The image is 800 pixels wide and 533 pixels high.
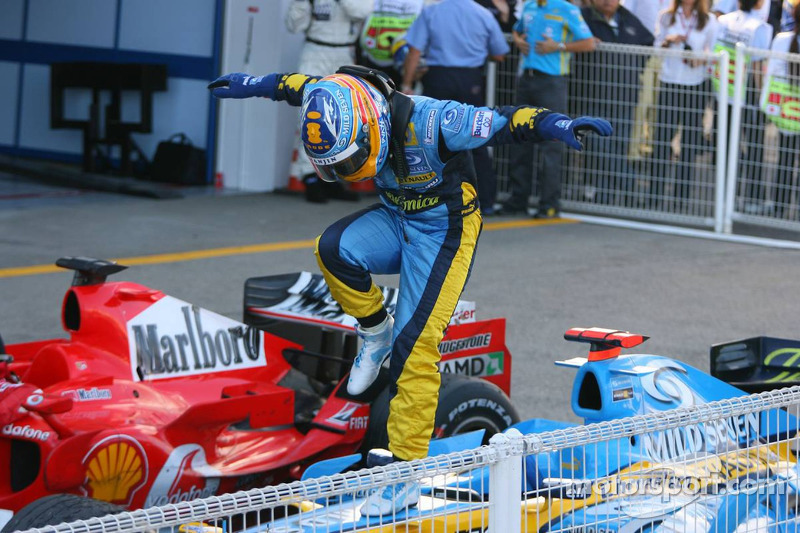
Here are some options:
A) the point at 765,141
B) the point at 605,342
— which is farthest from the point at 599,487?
the point at 765,141

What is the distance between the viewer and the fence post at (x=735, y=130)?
1039 centimetres

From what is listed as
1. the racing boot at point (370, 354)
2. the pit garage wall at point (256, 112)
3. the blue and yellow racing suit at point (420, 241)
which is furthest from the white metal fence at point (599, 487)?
the pit garage wall at point (256, 112)

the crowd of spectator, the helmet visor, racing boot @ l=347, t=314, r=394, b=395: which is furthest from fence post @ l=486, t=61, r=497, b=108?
the helmet visor

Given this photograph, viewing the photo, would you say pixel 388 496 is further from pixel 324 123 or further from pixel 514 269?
pixel 514 269

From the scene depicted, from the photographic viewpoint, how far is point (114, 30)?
13641 mm

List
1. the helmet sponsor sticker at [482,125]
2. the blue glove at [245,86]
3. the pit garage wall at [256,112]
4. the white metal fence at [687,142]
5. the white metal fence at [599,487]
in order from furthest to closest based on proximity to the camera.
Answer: the pit garage wall at [256,112], the white metal fence at [687,142], the blue glove at [245,86], the helmet sponsor sticker at [482,125], the white metal fence at [599,487]

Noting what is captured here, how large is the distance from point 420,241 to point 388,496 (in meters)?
1.13

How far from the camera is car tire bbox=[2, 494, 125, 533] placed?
Answer: 348cm

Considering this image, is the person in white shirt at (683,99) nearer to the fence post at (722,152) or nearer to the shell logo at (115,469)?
the fence post at (722,152)

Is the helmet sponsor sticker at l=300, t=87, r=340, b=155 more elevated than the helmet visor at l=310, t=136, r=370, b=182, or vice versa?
the helmet sponsor sticker at l=300, t=87, r=340, b=155

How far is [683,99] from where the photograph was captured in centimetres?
1080

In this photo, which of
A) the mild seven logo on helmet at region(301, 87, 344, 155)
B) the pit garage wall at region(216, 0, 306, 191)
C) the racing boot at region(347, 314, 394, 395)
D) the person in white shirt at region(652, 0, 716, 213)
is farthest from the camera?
the pit garage wall at region(216, 0, 306, 191)

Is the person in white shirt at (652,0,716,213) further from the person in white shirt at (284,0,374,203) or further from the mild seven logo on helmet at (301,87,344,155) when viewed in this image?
the mild seven logo on helmet at (301,87,344,155)

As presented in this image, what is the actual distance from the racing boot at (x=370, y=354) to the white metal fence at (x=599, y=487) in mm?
680
